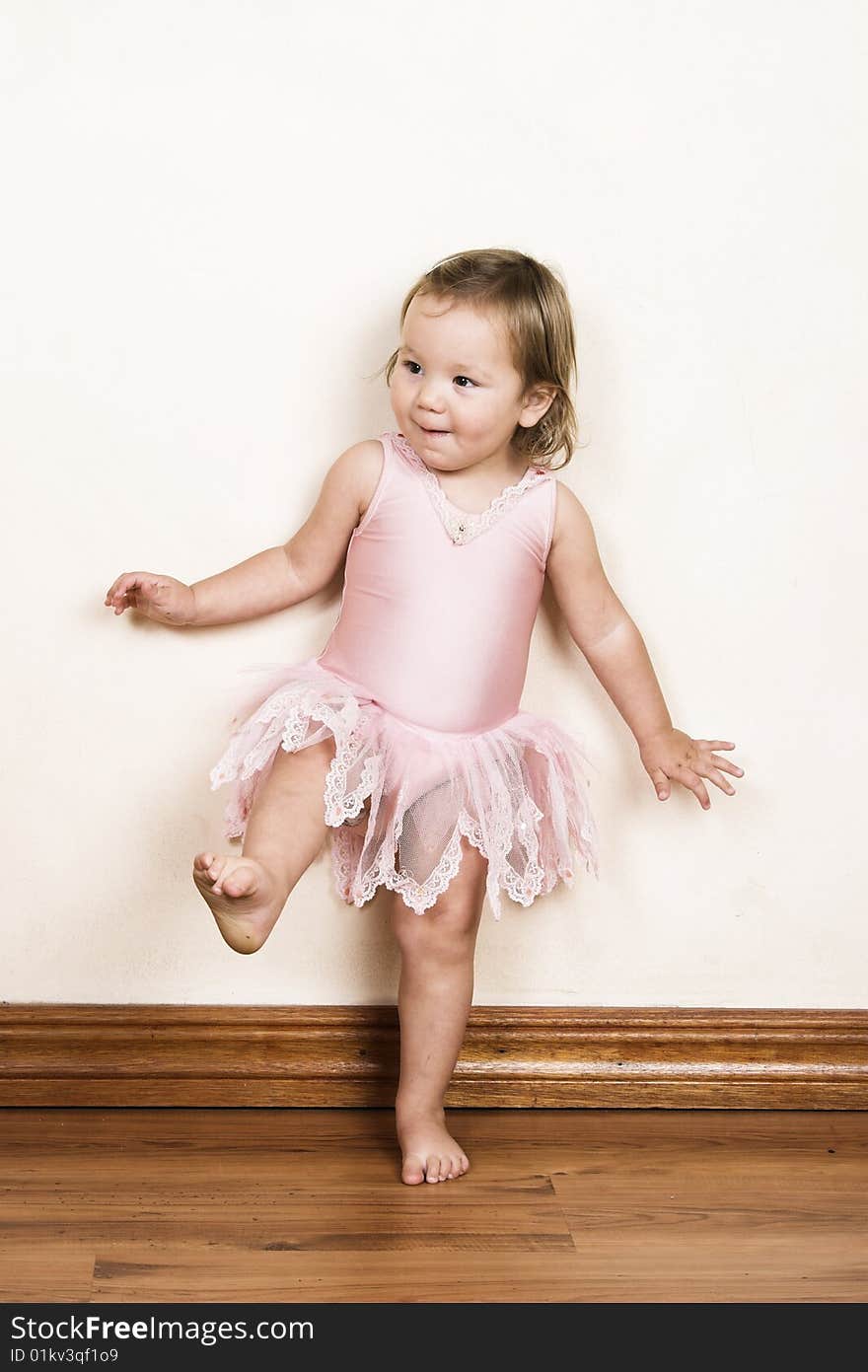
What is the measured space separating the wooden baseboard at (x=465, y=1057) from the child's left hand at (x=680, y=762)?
0.29m

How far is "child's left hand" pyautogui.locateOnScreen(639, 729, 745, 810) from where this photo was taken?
1422 millimetres

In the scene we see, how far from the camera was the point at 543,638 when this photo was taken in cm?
148

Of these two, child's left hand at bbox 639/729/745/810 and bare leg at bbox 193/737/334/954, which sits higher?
child's left hand at bbox 639/729/745/810

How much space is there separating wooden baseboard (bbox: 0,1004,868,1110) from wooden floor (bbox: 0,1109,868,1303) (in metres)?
0.02

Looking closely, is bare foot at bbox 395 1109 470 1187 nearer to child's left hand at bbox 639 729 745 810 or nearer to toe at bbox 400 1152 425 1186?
toe at bbox 400 1152 425 1186

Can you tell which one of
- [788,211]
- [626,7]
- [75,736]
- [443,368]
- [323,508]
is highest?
[626,7]

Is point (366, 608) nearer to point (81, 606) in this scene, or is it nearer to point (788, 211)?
point (81, 606)

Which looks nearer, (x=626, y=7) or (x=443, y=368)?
(x=443, y=368)

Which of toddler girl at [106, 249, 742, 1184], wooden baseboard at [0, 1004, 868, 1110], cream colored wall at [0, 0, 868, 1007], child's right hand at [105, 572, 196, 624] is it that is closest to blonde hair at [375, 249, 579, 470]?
toddler girl at [106, 249, 742, 1184]

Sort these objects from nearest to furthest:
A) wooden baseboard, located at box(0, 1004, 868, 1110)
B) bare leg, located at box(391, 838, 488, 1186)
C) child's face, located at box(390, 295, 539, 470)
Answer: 1. child's face, located at box(390, 295, 539, 470)
2. bare leg, located at box(391, 838, 488, 1186)
3. wooden baseboard, located at box(0, 1004, 868, 1110)

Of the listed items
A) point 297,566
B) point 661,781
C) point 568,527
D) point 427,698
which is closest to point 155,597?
point 297,566

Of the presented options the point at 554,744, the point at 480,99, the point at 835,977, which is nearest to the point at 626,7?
the point at 480,99

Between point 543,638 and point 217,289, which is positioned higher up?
point 217,289

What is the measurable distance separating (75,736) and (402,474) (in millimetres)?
451
